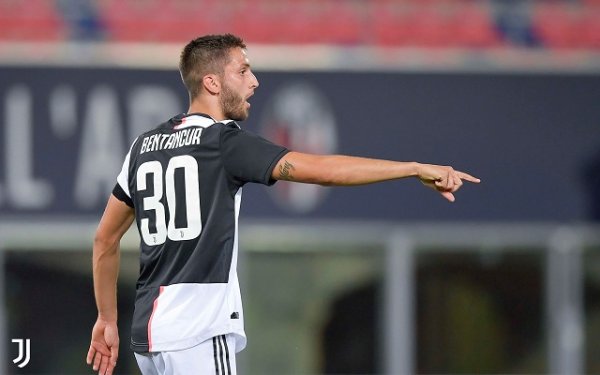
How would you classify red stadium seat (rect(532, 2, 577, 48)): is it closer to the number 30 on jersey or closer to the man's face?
the man's face

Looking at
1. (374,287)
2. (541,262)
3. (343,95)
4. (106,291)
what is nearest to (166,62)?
(343,95)

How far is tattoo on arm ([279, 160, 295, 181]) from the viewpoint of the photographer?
12.7ft

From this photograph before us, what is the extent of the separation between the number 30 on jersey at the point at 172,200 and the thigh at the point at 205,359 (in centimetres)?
35

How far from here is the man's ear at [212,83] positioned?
4207mm

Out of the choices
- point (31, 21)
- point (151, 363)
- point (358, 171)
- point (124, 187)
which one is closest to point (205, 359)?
point (151, 363)

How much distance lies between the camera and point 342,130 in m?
9.88

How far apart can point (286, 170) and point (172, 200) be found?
412 millimetres

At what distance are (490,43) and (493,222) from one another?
4.79ft

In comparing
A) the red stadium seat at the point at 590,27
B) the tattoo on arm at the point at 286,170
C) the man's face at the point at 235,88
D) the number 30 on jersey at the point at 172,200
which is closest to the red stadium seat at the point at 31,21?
the red stadium seat at the point at 590,27

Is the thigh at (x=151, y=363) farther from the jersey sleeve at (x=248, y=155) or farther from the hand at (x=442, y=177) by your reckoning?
the hand at (x=442, y=177)

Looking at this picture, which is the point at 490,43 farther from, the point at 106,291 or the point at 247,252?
the point at 106,291

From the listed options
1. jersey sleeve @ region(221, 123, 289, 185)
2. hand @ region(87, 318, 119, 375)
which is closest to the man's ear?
jersey sleeve @ region(221, 123, 289, 185)

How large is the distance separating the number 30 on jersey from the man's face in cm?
29

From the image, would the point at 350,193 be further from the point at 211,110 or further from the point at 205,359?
the point at 205,359
